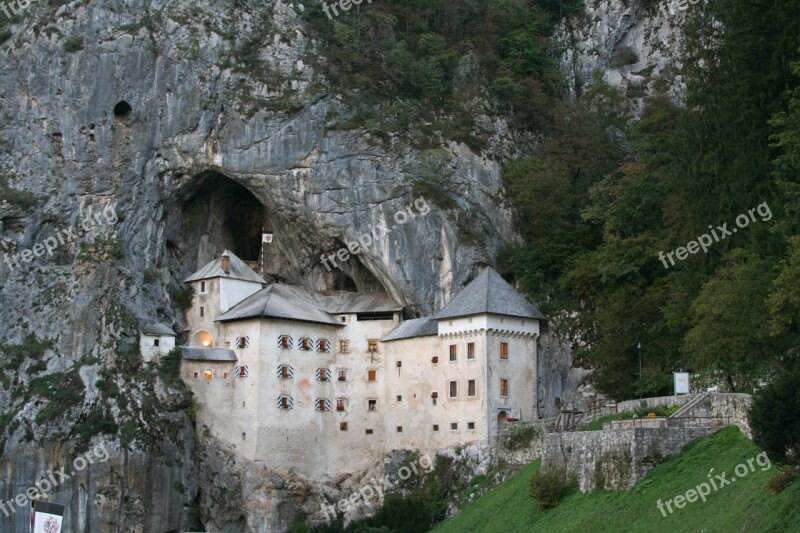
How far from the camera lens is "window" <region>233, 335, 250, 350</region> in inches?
2527

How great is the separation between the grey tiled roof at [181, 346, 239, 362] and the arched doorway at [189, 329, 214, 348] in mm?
1573

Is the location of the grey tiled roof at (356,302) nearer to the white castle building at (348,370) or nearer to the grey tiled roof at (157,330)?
the white castle building at (348,370)

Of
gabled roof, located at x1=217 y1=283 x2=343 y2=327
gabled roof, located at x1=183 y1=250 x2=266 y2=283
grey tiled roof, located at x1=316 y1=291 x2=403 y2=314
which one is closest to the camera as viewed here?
gabled roof, located at x1=217 y1=283 x2=343 y2=327

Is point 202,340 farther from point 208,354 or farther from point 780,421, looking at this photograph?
point 780,421

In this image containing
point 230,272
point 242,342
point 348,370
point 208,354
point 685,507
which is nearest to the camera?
point 685,507

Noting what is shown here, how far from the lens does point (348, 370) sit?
65812mm

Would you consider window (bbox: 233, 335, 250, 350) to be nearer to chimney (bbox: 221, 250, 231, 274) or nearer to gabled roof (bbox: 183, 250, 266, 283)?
gabled roof (bbox: 183, 250, 266, 283)

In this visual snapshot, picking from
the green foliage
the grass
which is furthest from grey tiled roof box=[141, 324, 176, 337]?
the green foliage

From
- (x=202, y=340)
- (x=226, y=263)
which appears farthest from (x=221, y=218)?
(x=202, y=340)

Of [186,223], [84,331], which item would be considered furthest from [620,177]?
[84,331]

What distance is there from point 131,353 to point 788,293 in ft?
116

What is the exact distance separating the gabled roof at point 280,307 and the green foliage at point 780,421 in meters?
35.3

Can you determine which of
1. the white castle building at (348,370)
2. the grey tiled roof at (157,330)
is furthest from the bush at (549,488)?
Result: the grey tiled roof at (157,330)

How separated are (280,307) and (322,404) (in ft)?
18.5
